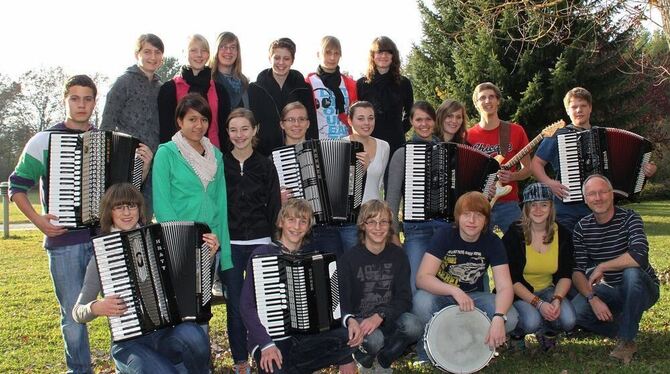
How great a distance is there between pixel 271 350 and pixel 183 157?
5.83ft

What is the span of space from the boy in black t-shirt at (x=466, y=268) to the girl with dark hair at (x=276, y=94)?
1.87 m

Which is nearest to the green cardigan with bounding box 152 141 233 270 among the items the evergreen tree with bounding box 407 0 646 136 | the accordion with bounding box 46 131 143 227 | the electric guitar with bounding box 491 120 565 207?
the accordion with bounding box 46 131 143 227

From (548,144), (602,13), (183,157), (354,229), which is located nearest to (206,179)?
(183,157)

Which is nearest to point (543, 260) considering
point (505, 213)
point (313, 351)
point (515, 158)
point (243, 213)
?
point (505, 213)

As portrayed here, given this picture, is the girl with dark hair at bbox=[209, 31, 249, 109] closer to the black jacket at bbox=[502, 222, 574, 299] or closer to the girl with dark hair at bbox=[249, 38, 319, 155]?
the girl with dark hair at bbox=[249, 38, 319, 155]

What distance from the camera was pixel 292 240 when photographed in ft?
18.4

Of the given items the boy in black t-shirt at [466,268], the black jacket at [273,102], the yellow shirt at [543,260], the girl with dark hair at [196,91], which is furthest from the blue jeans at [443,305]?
the girl with dark hair at [196,91]

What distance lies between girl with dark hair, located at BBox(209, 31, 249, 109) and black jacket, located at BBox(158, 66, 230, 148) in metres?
0.11

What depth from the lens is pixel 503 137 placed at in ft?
24.1

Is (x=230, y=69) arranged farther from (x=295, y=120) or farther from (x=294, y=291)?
(x=294, y=291)

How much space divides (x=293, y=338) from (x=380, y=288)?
0.89 m

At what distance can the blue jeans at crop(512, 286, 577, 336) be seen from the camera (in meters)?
6.07

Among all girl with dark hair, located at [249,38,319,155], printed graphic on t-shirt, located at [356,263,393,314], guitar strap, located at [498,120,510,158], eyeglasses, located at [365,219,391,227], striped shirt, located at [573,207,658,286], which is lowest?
printed graphic on t-shirt, located at [356,263,393,314]

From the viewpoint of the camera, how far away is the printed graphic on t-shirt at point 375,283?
19.3 feet
